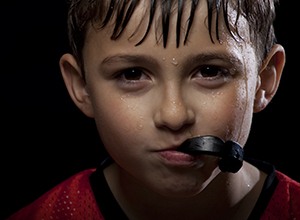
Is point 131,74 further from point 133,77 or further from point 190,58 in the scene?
point 190,58

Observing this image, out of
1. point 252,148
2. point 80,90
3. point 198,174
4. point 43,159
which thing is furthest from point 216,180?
point 43,159

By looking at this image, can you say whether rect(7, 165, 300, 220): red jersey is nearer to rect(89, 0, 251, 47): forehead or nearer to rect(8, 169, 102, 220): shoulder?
rect(8, 169, 102, 220): shoulder

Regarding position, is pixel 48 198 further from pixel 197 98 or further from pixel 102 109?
pixel 197 98

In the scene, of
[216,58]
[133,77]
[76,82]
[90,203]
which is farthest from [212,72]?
[90,203]

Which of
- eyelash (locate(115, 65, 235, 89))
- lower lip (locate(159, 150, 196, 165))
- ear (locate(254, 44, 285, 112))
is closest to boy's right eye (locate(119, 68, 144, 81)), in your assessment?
eyelash (locate(115, 65, 235, 89))

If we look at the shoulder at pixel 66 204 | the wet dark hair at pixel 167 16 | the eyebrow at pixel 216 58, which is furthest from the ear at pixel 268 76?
the shoulder at pixel 66 204

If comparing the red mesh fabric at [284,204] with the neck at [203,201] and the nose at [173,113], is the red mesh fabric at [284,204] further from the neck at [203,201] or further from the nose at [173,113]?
the nose at [173,113]

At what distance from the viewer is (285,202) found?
1.58 m

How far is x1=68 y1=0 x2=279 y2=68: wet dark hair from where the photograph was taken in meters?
1.31

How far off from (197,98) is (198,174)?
0.13 meters

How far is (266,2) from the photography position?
146cm

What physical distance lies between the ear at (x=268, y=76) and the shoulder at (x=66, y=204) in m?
0.38

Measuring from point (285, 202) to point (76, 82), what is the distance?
1.50 feet

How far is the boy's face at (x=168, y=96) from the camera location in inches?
51.4
